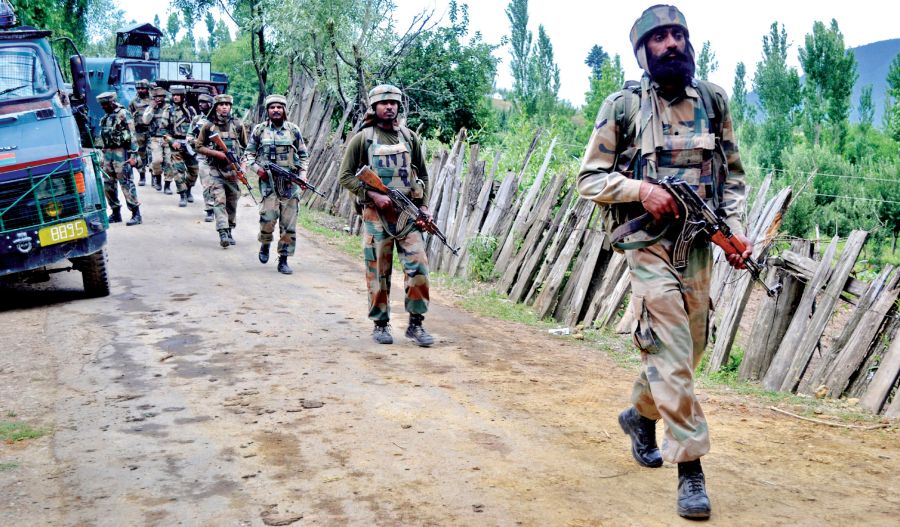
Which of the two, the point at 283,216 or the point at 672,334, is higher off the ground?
the point at 672,334

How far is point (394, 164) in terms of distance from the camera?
22.8 ft

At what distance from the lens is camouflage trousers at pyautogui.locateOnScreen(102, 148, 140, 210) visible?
43.5 ft

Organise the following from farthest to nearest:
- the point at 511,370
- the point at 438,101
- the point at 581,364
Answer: the point at 438,101
the point at 581,364
the point at 511,370

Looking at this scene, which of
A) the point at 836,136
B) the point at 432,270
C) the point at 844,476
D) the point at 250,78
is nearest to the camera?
the point at 844,476

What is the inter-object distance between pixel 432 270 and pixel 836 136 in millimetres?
23824

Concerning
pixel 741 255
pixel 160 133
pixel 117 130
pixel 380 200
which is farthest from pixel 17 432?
pixel 160 133

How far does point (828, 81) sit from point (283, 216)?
84.4 feet

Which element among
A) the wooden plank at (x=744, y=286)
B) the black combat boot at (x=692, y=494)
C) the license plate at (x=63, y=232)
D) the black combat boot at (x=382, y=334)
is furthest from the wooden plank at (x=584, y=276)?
the license plate at (x=63, y=232)

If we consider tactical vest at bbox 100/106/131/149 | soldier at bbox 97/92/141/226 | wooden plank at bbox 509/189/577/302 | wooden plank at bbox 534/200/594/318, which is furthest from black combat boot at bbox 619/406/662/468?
tactical vest at bbox 100/106/131/149

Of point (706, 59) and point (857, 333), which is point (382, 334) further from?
point (706, 59)

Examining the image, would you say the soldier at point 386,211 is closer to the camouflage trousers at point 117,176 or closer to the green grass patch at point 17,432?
the green grass patch at point 17,432

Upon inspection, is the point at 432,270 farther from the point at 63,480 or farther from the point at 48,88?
the point at 63,480

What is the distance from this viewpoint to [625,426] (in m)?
4.33

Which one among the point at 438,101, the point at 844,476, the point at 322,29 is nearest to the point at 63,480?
the point at 844,476
